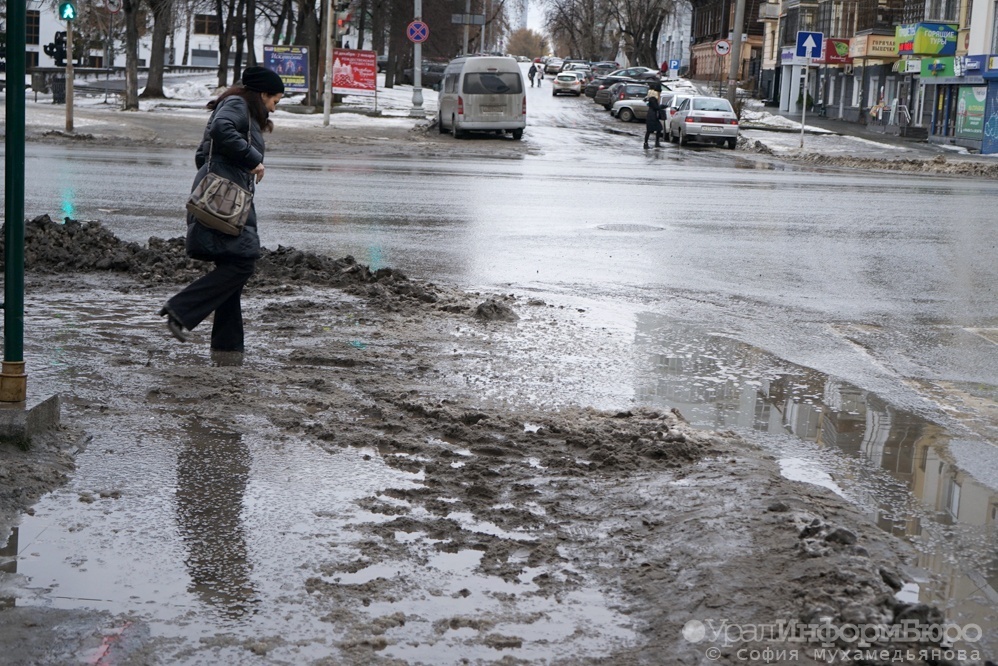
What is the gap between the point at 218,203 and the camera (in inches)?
254

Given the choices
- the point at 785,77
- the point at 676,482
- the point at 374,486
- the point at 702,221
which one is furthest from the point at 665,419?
the point at 785,77

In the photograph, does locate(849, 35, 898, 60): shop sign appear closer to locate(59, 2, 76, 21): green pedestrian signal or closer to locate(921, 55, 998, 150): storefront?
locate(921, 55, 998, 150): storefront

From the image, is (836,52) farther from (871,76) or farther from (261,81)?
(261,81)

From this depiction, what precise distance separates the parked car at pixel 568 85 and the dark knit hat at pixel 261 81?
6625 centimetres

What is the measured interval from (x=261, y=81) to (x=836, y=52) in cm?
5429

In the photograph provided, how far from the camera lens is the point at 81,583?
3697 mm

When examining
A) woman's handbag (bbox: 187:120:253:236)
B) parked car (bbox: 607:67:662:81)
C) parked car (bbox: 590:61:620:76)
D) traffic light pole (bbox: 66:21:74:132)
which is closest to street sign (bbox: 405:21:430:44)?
traffic light pole (bbox: 66:21:74:132)

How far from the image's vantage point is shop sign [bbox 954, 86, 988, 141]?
3906 cm

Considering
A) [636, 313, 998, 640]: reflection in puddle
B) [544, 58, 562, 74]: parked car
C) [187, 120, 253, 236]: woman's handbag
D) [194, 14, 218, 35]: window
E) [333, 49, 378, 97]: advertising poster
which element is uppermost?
[194, 14, 218, 35]: window

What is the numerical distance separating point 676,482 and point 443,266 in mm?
6231

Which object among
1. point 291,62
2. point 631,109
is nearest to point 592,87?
point 631,109

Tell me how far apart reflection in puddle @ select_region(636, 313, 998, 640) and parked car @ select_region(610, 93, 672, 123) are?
4345cm

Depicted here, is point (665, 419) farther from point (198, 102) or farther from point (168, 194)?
point (198, 102)

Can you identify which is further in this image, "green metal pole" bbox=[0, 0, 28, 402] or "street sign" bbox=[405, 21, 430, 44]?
"street sign" bbox=[405, 21, 430, 44]
